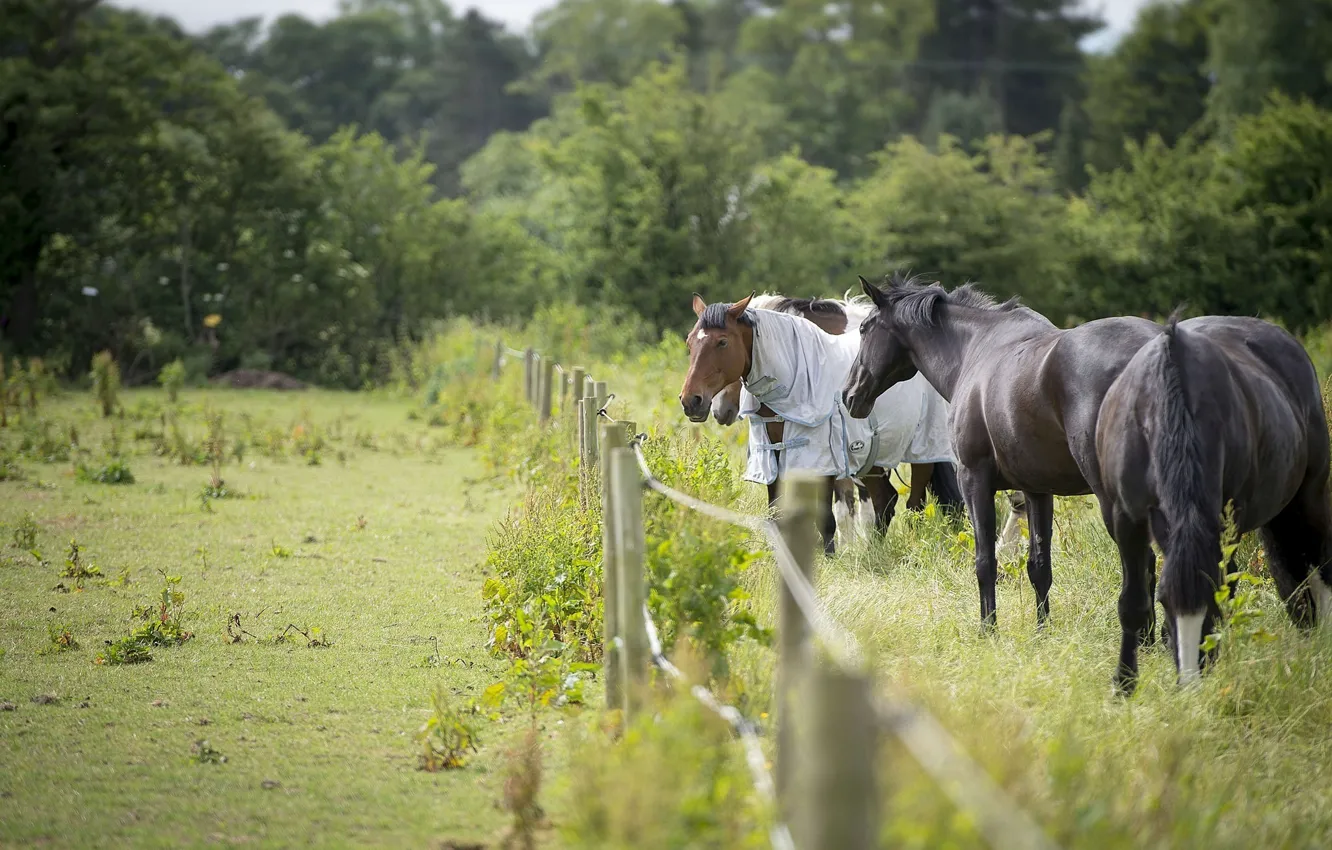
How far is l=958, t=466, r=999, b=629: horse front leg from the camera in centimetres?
612

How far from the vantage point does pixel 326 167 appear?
1093 inches

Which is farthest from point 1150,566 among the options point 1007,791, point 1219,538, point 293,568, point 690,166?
point 690,166

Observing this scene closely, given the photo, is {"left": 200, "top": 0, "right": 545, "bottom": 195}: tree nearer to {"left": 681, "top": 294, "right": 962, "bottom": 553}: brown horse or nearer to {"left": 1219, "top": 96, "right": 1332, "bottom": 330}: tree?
{"left": 1219, "top": 96, "right": 1332, "bottom": 330}: tree

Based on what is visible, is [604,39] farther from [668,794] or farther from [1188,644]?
[668,794]

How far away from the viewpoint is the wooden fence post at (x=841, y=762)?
7.30ft

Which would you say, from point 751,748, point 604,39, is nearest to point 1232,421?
point 751,748

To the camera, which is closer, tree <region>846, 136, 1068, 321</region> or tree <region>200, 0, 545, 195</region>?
tree <region>846, 136, 1068, 321</region>

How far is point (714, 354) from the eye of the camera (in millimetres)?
7398

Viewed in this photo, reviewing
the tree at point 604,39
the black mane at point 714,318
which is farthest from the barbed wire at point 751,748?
the tree at point 604,39

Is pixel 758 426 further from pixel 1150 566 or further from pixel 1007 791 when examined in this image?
pixel 1007 791

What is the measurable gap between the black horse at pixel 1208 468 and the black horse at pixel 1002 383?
0.98ft

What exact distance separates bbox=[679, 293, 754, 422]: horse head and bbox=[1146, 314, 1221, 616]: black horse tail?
316 centimetres

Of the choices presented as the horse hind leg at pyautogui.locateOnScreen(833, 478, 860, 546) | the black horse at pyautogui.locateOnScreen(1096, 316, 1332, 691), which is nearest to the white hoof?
the black horse at pyautogui.locateOnScreen(1096, 316, 1332, 691)

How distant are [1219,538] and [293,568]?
6249 mm
